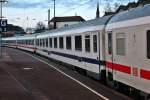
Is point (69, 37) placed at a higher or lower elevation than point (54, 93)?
higher

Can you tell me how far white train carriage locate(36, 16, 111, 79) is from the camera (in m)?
22.0

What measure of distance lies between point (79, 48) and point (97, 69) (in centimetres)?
546

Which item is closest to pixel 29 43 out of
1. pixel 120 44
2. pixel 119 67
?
pixel 119 67

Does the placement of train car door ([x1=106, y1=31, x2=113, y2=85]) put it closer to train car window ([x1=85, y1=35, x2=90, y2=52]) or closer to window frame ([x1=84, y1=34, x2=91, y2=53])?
window frame ([x1=84, y1=34, x2=91, y2=53])

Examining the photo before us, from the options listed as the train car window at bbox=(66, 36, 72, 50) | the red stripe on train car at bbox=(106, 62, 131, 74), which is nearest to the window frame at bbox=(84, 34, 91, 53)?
the red stripe on train car at bbox=(106, 62, 131, 74)

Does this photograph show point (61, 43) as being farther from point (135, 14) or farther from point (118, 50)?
point (135, 14)

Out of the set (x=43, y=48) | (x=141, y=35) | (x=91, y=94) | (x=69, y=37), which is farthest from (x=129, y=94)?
(x=43, y=48)

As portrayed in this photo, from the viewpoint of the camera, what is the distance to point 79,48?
27781mm

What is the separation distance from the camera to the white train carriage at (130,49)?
14.3 meters

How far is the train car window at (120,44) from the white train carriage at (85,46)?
338cm

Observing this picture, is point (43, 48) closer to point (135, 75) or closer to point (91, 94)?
point (91, 94)

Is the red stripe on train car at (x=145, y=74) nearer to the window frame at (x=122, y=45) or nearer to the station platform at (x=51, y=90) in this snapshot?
the window frame at (x=122, y=45)

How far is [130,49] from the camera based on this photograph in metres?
15.9

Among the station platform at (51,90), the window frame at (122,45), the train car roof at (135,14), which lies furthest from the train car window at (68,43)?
the window frame at (122,45)
